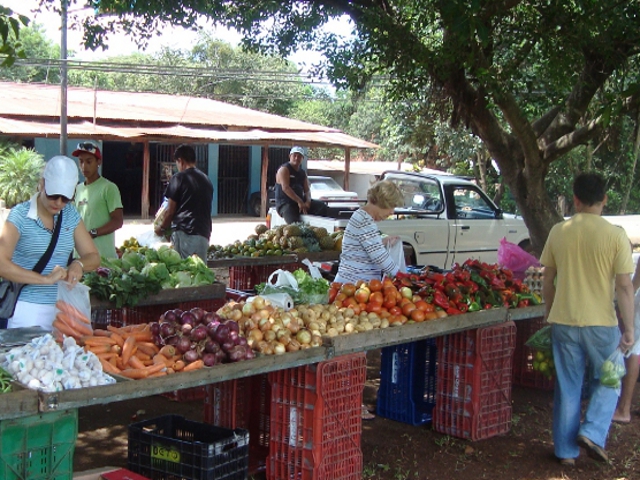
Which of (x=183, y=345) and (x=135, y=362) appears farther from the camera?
(x=183, y=345)

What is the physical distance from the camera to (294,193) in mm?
11102

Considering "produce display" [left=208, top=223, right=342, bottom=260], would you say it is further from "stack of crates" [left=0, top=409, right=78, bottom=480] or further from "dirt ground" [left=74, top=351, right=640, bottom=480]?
"stack of crates" [left=0, top=409, right=78, bottom=480]

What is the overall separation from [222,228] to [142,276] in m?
18.3

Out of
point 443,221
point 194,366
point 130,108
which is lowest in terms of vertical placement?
point 194,366

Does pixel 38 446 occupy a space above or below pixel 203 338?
below

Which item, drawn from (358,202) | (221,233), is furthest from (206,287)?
(221,233)

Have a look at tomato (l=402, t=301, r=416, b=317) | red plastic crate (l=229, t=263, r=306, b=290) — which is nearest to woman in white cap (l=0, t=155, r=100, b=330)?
tomato (l=402, t=301, r=416, b=317)

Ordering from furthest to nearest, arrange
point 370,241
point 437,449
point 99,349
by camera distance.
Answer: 1. point 370,241
2. point 437,449
3. point 99,349

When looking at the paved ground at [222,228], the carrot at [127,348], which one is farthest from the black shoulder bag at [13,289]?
the paved ground at [222,228]

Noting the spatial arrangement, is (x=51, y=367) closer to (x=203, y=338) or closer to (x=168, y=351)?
(x=168, y=351)

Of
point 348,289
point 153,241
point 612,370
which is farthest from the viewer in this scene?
point 153,241

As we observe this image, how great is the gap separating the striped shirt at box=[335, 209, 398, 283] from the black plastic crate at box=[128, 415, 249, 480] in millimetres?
2129

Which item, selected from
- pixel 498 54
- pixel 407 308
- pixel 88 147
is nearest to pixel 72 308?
pixel 407 308

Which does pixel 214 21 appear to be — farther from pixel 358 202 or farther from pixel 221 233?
pixel 221 233
